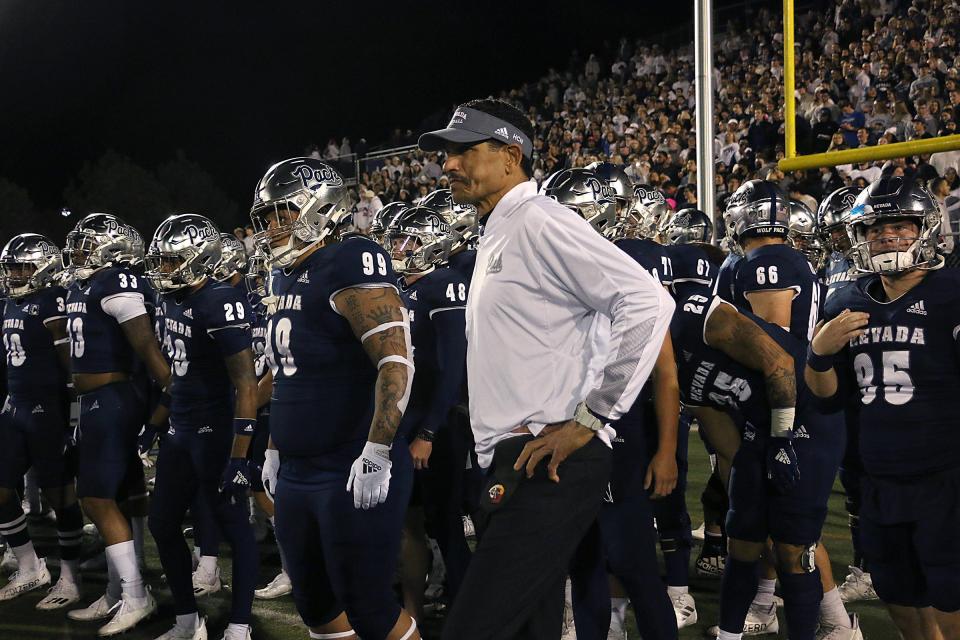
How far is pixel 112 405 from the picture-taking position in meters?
5.35

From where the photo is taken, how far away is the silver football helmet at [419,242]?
5508mm

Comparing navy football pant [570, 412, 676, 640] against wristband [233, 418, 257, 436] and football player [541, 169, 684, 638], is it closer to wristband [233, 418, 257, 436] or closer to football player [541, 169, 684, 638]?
football player [541, 169, 684, 638]

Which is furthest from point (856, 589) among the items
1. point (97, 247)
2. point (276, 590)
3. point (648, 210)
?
point (97, 247)

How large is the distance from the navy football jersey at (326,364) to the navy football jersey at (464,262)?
1.59 meters

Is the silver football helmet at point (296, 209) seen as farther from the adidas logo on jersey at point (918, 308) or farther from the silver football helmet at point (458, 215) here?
the adidas logo on jersey at point (918, 308)

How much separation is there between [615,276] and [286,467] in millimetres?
1619

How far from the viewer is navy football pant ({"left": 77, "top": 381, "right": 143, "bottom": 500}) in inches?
206

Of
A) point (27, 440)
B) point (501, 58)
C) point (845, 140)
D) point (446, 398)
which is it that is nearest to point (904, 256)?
point (446, 398)

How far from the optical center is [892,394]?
3.53 m

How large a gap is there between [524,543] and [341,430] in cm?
116

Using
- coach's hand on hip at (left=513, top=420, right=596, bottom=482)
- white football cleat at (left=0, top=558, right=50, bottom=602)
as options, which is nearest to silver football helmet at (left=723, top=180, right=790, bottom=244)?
coach's hand on hip at (left=513, top=420, right=596, bottom=482)

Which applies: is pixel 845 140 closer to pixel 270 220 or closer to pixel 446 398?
pixel 446 398

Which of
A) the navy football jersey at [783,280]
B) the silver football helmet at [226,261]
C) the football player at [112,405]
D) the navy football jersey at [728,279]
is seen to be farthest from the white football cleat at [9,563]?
the navy football jersey at [783,280]

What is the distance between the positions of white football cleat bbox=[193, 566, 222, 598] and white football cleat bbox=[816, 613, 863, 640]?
345cm
